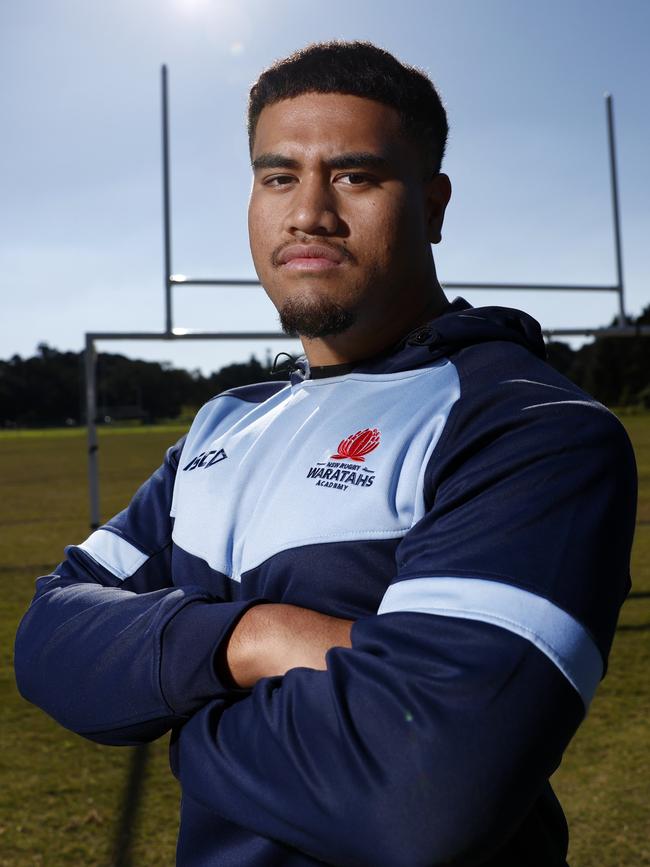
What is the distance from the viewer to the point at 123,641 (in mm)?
1099

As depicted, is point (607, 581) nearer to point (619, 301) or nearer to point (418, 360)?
point (418, 360)

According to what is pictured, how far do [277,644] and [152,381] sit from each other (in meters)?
19.1

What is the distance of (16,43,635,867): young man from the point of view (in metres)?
0.83

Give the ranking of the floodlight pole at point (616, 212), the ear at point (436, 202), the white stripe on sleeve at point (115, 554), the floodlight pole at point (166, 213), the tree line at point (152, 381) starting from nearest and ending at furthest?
the ear at point (436, 202)
the white stripe on sleeve at point (115, 554)
the floodlight pole at point (166, 213)
the floodlight pole at point (616, 212)
the tree line at point (152, 381)

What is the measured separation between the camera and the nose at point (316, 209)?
1.14 meters

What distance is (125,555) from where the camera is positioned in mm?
1456

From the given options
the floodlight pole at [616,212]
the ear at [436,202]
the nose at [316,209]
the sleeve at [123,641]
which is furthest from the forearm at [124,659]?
the floodlight pole at [616,212]

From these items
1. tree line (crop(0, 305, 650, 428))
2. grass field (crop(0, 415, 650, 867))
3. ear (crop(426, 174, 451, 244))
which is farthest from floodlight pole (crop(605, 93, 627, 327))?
ear (crop(426, 174, 451, 244))

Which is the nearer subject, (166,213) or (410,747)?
(410,747)

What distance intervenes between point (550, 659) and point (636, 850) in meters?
2.15

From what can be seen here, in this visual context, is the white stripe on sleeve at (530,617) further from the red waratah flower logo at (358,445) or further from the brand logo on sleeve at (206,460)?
the brand logo on sleeve at (206,460)

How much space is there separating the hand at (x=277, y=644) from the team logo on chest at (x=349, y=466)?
0.59ft

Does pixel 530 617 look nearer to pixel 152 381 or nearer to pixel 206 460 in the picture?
pixel 206 460

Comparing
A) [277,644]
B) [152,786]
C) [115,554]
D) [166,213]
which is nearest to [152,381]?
[166,213]
